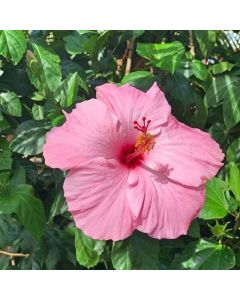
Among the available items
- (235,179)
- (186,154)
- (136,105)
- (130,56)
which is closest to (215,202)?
(235,179)

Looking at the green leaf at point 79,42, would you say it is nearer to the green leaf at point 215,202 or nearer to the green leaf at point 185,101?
the green leaf at point 185,101

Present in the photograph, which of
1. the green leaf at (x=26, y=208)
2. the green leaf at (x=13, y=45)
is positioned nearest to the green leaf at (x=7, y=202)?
the green leaf at (x=26, y=208)

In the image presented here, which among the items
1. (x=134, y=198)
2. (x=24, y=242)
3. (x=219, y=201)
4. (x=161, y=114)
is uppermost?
(x=161, y=114)

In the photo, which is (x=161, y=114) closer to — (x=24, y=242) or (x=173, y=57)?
(x=173, y=57)

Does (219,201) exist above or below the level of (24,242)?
above

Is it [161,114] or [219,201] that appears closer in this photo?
[161,114]

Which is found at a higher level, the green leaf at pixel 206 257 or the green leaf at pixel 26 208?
the green leaf at pixel 26 208

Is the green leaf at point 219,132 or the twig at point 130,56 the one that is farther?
the twig at point 130,56

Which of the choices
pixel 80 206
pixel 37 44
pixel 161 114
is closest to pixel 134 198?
pixel 80 206
